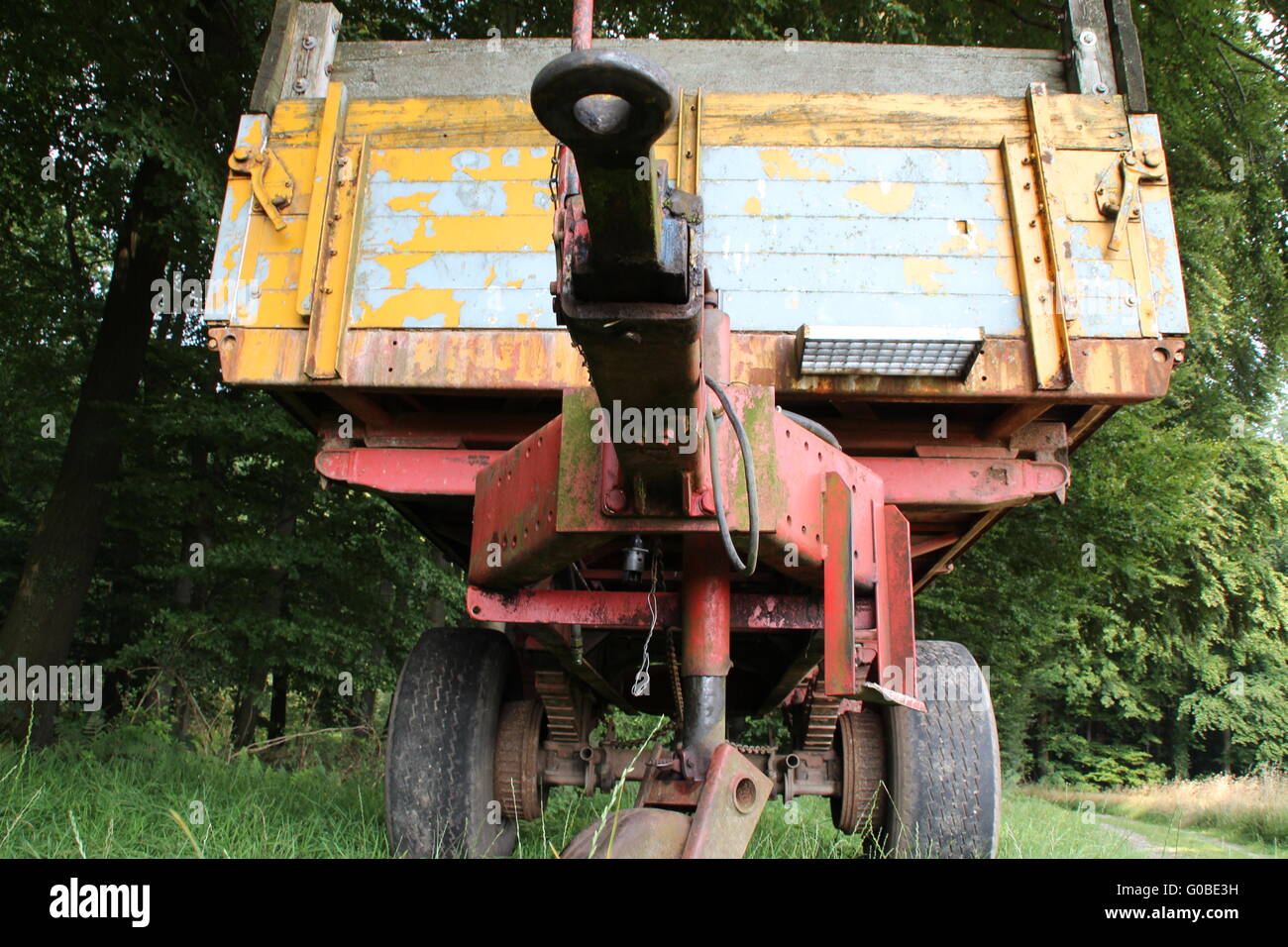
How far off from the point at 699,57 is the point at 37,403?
8.36 metres

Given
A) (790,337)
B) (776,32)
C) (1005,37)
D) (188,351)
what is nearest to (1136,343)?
(790,337)

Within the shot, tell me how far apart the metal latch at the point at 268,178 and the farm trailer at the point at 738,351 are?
13mm

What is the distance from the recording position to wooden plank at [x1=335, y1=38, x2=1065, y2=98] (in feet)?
10.8

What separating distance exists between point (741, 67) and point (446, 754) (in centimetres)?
265

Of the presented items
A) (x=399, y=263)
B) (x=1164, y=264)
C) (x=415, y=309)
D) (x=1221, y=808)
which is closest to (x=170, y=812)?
(x=415, y=309)

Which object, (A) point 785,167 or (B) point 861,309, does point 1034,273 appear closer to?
(B) point 861,309

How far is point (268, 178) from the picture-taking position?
3037 millimetres

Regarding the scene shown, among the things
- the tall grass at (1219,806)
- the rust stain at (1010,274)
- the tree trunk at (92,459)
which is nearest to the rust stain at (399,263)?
the rust stain at (1010,274)

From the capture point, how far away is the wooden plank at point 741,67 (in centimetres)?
329

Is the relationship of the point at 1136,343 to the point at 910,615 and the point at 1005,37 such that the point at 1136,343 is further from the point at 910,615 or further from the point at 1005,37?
the point at 1005,37

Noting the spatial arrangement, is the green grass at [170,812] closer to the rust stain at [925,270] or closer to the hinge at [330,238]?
the hinge at [330,238]

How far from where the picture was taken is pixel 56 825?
3.40 metres

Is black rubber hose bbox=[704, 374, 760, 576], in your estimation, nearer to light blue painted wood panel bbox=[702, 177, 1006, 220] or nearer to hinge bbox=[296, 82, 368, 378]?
light blue painted wood panel bbox=[702, 177, 1006, 220]

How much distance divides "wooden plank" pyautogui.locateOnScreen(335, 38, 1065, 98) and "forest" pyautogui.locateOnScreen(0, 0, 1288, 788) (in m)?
2.88
